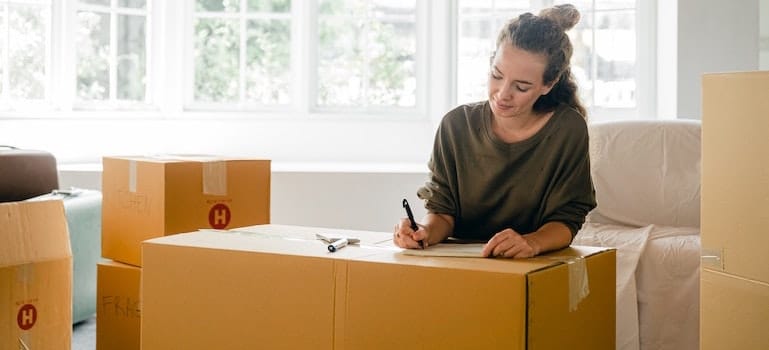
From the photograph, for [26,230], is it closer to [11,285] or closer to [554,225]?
[11,285]

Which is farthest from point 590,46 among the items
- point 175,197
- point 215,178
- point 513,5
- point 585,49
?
point 175,197

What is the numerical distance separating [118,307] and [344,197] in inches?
53.4

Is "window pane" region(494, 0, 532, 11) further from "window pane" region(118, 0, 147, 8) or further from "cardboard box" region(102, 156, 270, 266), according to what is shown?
"cardboard box" region(102, 156, 270, 266)

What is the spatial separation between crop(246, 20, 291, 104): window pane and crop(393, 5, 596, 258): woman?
2631 millimetres

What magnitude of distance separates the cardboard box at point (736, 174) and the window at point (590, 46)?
259cm

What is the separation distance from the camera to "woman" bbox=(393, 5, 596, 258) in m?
1.79

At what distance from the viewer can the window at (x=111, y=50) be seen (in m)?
4.20

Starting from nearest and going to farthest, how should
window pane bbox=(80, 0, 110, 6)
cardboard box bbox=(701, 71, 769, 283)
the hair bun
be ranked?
cardboard box bbox=(701, 71, 769, 283)
the hair bun
window pane bbox=(80, 0, 110, 6)

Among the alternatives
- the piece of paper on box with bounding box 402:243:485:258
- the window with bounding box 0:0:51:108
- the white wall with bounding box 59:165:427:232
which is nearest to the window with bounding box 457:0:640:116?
the white wall with bounding box 59:165:427:232

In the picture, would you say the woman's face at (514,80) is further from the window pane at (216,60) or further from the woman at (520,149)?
the window pane at (216,60)

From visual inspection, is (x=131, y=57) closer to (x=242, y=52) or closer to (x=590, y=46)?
(x=242, y=52)

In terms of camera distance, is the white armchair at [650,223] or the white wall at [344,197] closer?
the white armchair at [650,223]

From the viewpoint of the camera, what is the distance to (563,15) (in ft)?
6.21

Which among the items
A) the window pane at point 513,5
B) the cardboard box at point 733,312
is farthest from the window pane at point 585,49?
the cardboard box at point 733,312
